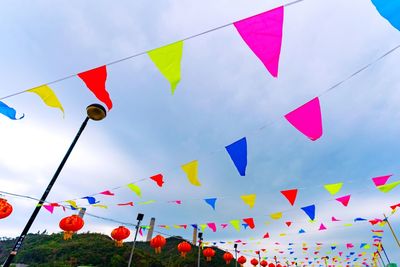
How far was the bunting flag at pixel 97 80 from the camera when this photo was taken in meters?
3.52

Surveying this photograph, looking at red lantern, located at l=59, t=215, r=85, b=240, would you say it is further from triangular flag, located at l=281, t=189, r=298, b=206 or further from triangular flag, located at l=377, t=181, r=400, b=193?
triangular flag, located at l=377, t=181, r=400, b=193

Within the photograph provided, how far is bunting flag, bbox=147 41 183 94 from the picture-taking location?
3.29m

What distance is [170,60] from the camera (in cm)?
335

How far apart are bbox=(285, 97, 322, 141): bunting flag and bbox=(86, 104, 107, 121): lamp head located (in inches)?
174

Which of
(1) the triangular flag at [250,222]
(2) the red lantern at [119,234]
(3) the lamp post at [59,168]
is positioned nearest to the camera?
(3) the lamp post at [59,168]

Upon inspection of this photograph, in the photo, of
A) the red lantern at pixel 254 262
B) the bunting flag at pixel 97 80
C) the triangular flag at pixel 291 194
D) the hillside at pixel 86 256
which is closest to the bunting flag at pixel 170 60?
the bunting flag at pixel 97 80

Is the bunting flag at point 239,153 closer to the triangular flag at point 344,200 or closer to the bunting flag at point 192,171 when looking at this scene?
the bunting flag at point 192,171

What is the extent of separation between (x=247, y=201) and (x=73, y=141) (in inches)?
268

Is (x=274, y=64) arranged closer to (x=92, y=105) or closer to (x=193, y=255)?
(x=92, y=105)

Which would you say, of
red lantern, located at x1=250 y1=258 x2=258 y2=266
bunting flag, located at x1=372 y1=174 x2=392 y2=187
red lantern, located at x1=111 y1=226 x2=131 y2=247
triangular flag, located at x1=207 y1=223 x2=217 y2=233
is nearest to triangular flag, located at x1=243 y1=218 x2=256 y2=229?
triangular flag, located at x1=207 y1=223 x2=217 y2=233

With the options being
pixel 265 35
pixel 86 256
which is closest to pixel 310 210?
pixel 265 35

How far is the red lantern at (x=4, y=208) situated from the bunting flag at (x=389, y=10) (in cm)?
818

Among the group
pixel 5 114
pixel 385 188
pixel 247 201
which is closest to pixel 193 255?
pixel 247 201

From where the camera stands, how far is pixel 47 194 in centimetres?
464
